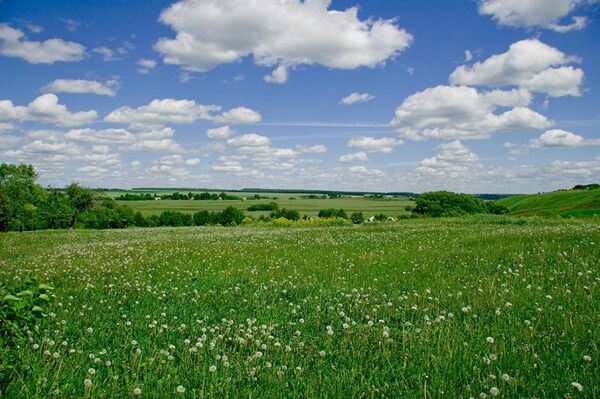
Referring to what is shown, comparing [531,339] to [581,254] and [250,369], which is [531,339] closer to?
[250,369]

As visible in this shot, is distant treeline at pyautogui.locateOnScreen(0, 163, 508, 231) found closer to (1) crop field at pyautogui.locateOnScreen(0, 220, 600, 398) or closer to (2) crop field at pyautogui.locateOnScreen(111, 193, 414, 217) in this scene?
(2) crop field at pyautogui.locateOnScreen(111, 193, 414, 217)

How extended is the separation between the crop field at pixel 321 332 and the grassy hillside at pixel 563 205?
93909mm

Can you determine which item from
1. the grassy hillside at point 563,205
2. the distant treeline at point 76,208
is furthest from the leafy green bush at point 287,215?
the grassy hillside at point 563,205

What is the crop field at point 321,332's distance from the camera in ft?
13.1

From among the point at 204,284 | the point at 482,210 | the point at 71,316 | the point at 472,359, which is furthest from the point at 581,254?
the point at 482,210

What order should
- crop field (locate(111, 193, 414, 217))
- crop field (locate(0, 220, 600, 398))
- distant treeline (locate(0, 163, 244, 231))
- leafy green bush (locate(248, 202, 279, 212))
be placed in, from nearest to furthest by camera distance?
crop field (locate(0, 220, 600, 398)), distant treeline (locate(0, 163, 244, 231)), crop field (locate(111, 193, 414, 217)), leafy green bush (locate(248, 202, 279, 212))

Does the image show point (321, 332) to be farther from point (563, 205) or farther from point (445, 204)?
point (563, 205)

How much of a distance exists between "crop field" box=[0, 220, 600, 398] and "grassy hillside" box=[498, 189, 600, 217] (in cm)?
9391

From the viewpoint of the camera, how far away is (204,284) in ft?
28.6

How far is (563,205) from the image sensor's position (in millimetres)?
105750

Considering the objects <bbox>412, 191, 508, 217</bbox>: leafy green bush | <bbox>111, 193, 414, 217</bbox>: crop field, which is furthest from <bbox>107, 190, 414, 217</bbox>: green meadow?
<bbox>412, 191, 508, 217</bbox>: leafy green bush

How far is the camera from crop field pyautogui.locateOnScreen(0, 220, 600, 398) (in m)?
3.99

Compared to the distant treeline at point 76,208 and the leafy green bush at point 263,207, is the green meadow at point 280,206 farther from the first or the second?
the distant treeline at point 76,208

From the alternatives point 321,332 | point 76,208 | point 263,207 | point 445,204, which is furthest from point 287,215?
point 321,332
